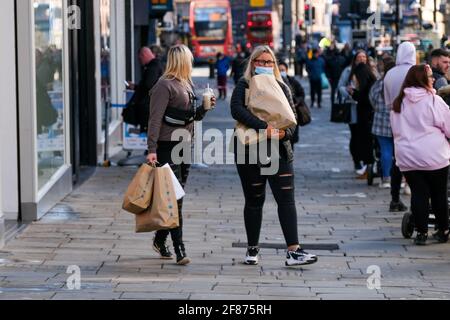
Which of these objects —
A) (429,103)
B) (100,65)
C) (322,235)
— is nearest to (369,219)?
(322,235)

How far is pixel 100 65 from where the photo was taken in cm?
2078

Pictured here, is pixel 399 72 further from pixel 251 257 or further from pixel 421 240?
pixel 251 257

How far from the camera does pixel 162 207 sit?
10617 mm

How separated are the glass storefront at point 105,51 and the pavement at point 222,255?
434cm

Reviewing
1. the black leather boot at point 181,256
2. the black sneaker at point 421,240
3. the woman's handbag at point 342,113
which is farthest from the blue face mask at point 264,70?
the woman's handbag at point 342,113

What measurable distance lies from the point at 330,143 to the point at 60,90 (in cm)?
1029

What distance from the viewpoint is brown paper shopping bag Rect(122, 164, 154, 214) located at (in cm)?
1063

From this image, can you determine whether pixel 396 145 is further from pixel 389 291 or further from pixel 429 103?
pixel 389 291

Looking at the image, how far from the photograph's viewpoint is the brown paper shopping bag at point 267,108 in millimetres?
10641

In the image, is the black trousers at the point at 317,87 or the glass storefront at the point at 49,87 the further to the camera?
the black trousers at the point at 317,87

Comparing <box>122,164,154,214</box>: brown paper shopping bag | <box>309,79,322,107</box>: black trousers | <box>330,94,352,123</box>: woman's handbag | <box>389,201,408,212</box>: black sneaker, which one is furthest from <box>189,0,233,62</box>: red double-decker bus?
<box>122,164,154,214</box>: brown paper shopping bag

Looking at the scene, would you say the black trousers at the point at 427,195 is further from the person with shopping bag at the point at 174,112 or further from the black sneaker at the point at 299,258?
the person with shopping bag at the point at 174,112

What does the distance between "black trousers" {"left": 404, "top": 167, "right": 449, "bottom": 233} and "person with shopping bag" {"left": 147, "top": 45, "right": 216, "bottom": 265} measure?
6.89ft
